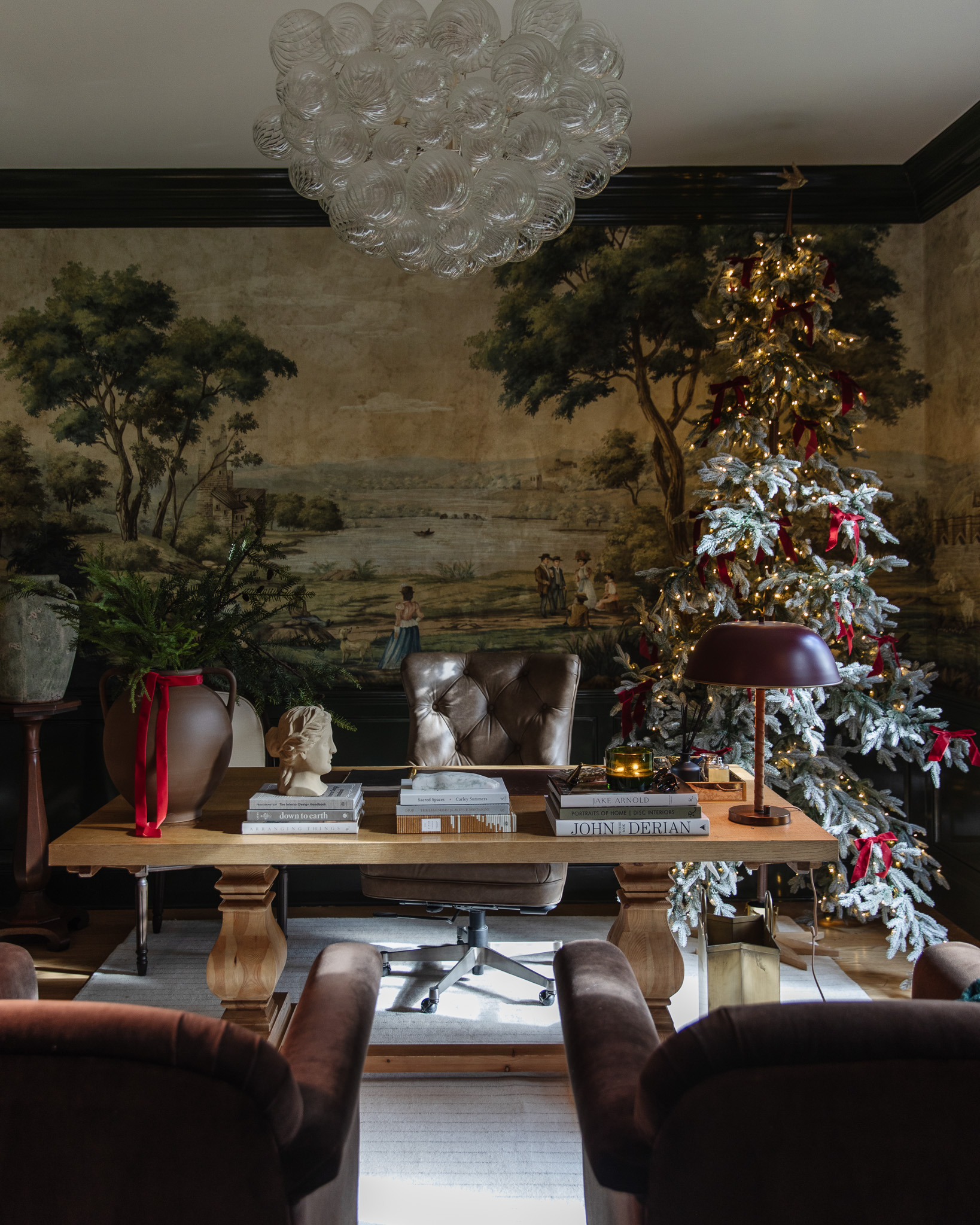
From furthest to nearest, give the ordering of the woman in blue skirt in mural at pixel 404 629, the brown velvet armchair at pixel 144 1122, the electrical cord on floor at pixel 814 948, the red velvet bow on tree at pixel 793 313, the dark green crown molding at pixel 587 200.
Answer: the woman in blue skirt in mural at pixel 404 629
the dark green crown molding at pixel 587 200
the red velvet bow on tree at pixel 793 313
the electrical cord on floor at pixel 814 948
the brown velvet armchair at pixel 144 1122

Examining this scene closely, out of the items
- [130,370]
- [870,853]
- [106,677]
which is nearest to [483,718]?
[106,677]

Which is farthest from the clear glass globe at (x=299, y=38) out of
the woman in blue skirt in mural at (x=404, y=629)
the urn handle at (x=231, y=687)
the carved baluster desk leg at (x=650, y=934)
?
the woman in blue skirt in mural at (x=404, y=629)

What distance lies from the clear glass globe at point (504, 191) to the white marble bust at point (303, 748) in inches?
50.0

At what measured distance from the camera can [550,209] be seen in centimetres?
237

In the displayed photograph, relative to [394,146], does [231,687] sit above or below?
below

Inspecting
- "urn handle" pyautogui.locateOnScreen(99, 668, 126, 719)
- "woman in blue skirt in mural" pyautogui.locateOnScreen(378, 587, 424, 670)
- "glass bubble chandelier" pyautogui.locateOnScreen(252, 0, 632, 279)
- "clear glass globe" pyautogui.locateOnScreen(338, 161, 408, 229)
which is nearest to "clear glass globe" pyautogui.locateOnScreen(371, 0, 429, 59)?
"glass bubble chandelier" pyautogui.locateOnScreen(252, 0, 632, 279)

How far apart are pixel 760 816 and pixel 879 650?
4.92 feet

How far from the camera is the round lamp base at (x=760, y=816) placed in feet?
7.82

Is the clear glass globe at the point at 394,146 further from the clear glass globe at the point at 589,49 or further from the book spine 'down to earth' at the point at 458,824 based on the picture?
the book spine 'down to earth' at the point at 458,824

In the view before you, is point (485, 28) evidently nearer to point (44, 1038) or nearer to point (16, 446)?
point (44, 1038)

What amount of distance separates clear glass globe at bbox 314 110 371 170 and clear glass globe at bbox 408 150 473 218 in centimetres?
13

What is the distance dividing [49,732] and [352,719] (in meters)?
1.35

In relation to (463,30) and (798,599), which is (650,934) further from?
(463,30)

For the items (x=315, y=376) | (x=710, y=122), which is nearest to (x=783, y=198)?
(x=710, y=122)
